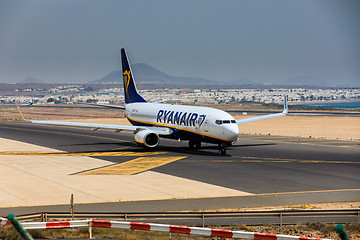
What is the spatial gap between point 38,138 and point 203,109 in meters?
32.0

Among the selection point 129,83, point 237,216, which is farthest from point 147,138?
point 237,216

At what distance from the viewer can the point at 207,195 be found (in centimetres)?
3191

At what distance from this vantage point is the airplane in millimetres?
50688

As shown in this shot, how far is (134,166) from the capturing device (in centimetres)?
4547

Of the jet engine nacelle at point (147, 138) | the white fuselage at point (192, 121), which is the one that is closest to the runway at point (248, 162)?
the jet engine nacelle at point (147, 138)

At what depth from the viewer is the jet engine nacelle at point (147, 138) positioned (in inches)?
2175

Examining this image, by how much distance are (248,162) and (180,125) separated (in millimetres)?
10642

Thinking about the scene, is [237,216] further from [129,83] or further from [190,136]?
[129,83]

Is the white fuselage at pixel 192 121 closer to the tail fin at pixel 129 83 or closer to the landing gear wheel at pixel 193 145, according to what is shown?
the landing gear wheel at pixel 193 145

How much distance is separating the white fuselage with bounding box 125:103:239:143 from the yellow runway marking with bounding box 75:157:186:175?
4196 millimetres

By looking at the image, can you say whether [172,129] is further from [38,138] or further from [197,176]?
[38,138]

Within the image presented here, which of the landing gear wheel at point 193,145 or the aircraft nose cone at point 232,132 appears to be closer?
the aircraft nose cone at point 232,132

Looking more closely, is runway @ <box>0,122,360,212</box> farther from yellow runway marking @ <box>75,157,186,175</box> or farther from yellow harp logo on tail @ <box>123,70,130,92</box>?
yellow harp logo on tail @ <box>123,70,130,92</box>

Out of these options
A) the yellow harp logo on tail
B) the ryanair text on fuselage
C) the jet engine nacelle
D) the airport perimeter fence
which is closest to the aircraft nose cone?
the ryanair text on fuselage
